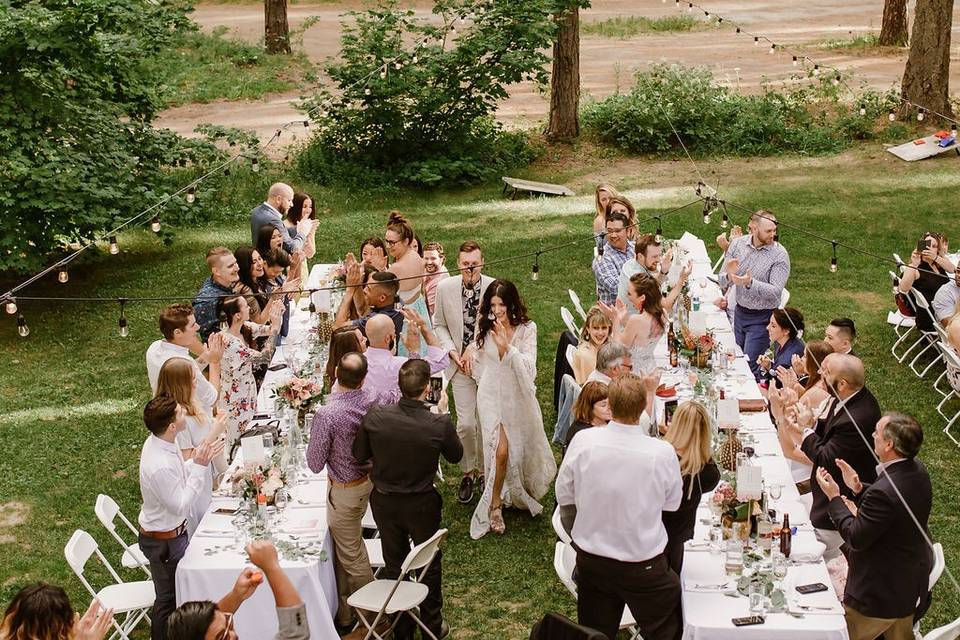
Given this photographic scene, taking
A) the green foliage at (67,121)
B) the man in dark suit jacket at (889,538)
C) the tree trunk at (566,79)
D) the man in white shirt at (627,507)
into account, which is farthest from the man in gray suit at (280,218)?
the tree trunk at (566,79)

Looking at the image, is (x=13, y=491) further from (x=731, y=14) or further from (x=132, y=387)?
(x=731, y=14)

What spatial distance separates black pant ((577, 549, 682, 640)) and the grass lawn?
114 cm

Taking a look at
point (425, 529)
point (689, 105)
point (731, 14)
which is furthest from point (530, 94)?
A: point (425, 529)

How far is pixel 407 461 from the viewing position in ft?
19.9

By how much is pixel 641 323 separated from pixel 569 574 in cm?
236

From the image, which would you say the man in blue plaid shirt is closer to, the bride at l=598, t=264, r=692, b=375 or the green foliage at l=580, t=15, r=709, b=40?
A: the bride at l=598, t=264, r=692, b=375

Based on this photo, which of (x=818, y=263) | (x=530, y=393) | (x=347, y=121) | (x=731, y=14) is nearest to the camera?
(x=530, y=393)

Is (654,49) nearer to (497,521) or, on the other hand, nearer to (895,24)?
(895,24)

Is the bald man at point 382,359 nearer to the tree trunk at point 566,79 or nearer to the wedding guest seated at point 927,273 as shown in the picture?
the wedding guest seated at point 927,273

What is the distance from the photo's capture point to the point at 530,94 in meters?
19.6

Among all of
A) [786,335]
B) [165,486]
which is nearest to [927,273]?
[786,335]

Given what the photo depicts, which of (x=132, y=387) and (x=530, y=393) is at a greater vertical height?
(x=530, y=393)

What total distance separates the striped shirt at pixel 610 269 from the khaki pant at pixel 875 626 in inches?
153

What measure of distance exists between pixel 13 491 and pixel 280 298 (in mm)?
2521
